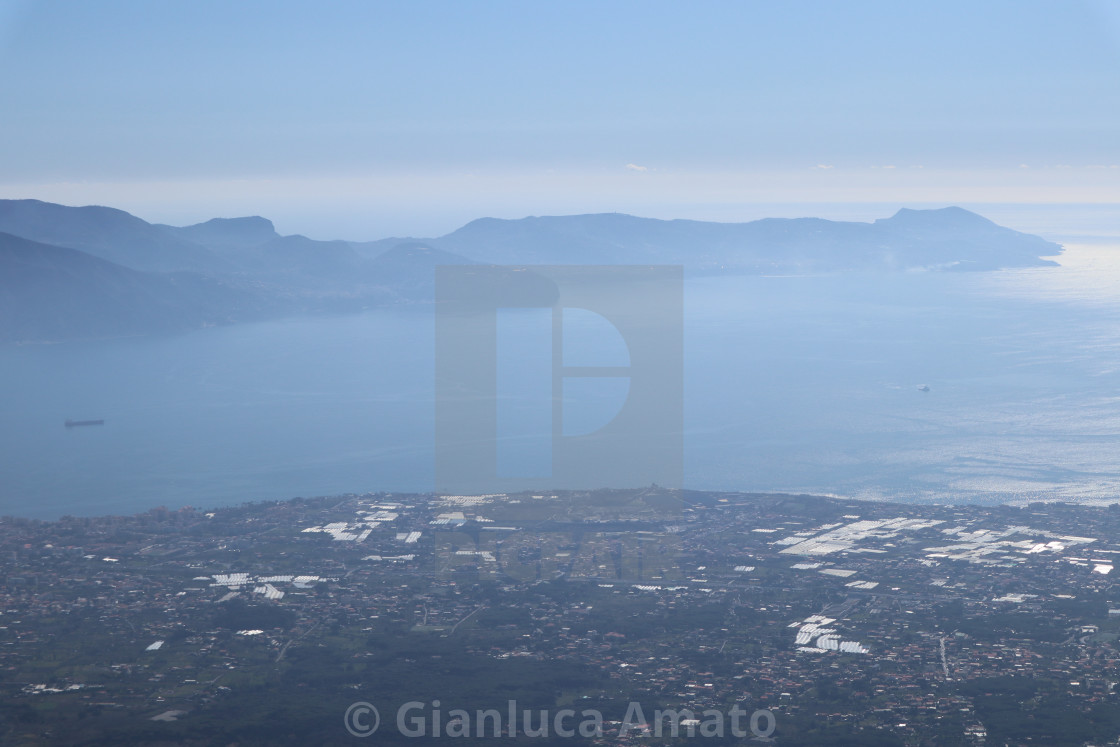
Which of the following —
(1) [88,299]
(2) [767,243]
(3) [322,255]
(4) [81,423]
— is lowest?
(4) [81,423]

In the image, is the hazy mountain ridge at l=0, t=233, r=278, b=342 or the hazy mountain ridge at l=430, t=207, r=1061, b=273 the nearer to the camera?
the hazy mountain ridge at l=0, t=233, r=278, b=342

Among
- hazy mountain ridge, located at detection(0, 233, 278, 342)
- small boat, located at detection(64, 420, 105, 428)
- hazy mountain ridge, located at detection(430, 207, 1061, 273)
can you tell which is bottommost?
small boat, located at detection(64, 420, 105, 428)

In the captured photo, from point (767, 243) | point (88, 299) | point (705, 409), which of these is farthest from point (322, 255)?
point (705, 409)

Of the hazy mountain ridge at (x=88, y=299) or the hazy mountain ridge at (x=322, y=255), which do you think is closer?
the hazy mountain ridge at (x=88, y=299)

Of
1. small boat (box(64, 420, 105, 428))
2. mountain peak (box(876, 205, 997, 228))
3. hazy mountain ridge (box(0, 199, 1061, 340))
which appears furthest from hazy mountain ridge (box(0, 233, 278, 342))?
mountain peak (box(876, 205, 997, 228))

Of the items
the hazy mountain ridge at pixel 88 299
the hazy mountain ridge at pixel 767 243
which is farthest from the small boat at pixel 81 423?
the hazy mountain ridge at pixel 767 243

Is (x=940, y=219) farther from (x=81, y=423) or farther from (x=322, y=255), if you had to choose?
(x=81, y=423)

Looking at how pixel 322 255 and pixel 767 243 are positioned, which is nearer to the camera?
pixel 322 255

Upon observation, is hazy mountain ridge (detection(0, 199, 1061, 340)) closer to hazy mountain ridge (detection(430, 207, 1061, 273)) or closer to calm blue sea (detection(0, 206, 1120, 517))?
hazy mountain ridge (detection(430, 207, 1061, 273))

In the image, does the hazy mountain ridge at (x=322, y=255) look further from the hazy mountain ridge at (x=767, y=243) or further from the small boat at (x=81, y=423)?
the small boat at (x=81, y=423)
